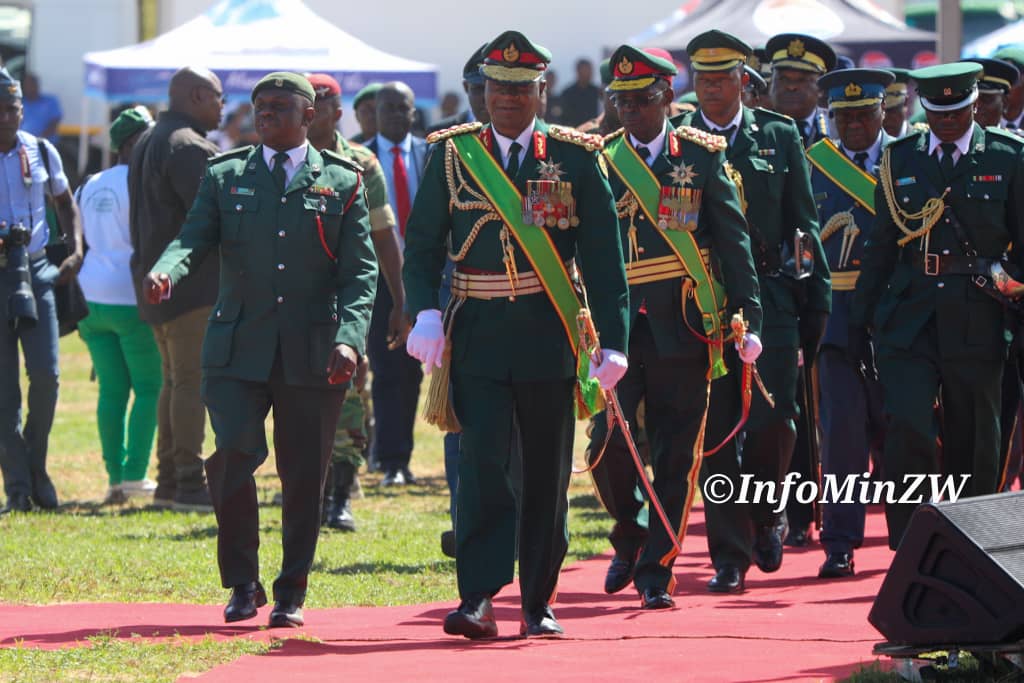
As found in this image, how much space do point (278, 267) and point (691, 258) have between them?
1.73 meters

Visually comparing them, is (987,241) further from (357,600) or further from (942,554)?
(357,600)

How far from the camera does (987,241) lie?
8055mm

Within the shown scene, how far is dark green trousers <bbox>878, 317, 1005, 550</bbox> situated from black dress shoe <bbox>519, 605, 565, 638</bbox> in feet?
5.77

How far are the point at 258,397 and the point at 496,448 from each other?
1.16m

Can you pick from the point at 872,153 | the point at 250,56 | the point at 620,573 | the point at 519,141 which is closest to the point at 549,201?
the point at 519,141

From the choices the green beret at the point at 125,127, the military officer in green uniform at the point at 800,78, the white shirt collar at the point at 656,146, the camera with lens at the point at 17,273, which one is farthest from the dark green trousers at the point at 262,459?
the green beret at the point at 125,127

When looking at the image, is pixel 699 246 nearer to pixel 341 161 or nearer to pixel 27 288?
pixel 341 161

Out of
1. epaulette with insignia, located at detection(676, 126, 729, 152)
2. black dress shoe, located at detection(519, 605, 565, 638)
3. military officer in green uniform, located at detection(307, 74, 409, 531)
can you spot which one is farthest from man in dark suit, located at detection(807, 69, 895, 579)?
black dress shoe, located at detection(519, 605, 565, 638)

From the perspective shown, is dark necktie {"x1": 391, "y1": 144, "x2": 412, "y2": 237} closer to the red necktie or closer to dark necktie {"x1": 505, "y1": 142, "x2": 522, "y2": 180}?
the red necktie

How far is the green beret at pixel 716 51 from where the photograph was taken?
8.64 meters

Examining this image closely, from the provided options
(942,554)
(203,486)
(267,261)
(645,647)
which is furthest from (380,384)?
(942,554)

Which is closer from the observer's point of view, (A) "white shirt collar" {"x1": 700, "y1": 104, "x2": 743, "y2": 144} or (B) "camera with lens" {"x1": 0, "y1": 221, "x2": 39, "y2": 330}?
(A) "white shirt collar" {"x1": 700, "y1": 104, "x2": 743, "y2": 144}

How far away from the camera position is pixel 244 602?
7.70 meters

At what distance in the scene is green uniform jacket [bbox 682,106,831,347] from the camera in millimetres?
8875
